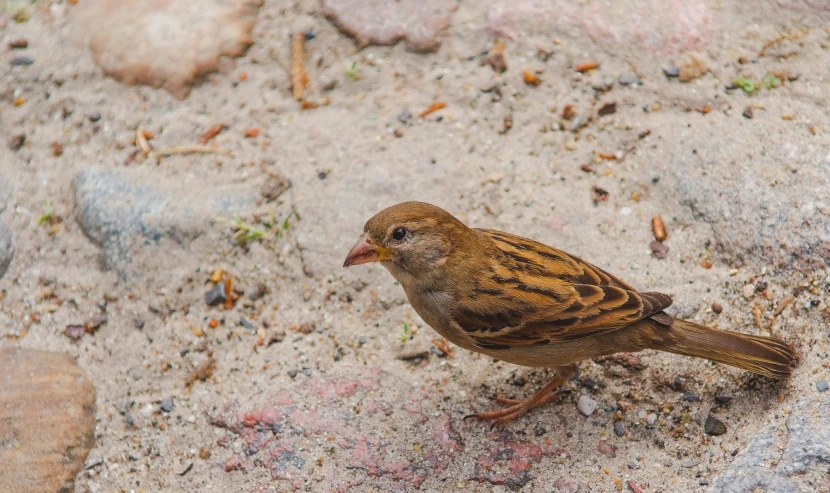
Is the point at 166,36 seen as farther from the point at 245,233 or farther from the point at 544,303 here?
the point at 544,303

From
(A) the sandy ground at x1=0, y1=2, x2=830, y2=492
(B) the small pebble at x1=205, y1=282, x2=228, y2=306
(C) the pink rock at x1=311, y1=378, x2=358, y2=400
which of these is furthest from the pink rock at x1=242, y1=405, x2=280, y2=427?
(B) the small pebble at x1=205, y1=282, x2=228, y2=306

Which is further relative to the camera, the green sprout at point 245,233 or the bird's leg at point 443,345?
the green sprout at point 245,233

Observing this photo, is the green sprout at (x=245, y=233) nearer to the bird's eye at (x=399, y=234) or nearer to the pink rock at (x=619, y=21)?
the bird's eye at (x=399, y=234)

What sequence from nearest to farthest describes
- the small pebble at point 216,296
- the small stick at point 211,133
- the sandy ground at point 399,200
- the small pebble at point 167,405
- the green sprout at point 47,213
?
the sandy ground at point 399,200 → the small pebble at point 167,405 → the small pebble at point 216,296 → the green sprout at point 47,213 → the small stick at point 211,133

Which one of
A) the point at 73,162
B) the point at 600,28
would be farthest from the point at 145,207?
the point at 600,28

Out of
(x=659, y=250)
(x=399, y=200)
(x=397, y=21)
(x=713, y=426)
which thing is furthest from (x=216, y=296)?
(x=713, y=426)

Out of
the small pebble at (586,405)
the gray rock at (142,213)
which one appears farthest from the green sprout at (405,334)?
the gray rock at (142,213)
